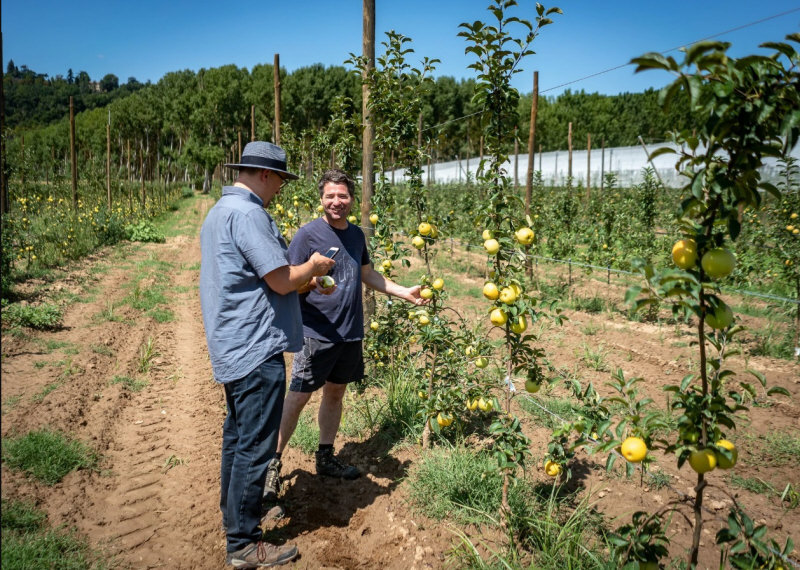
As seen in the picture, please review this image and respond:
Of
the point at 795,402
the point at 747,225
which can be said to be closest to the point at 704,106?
the point at 795,402

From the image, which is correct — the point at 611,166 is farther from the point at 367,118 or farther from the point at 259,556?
the point at 259,556

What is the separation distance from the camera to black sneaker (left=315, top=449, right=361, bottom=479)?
3.23 m

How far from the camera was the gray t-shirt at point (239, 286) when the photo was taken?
2.24 metres

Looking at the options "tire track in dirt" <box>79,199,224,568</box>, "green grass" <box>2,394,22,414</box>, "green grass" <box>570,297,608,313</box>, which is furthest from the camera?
"green grass" <box>570,297,608,313</box>

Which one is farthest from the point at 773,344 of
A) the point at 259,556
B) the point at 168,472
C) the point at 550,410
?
the point at 168,472

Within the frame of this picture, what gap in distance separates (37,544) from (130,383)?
246 cm

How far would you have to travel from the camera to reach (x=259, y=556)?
2.39 meters

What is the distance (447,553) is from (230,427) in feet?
4.02

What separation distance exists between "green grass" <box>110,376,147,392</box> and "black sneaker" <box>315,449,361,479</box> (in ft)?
7.64

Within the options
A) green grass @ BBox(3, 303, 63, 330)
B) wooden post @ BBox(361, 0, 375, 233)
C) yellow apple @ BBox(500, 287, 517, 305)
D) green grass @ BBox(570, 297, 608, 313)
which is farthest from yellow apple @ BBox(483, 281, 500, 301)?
green grass @ BBox(3, 303, 63, 330)

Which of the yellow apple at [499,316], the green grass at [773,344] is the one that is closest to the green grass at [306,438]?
the yellow apple at [499,316]

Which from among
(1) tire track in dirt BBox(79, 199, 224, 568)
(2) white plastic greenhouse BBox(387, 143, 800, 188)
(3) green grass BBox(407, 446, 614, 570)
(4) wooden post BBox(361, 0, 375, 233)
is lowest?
(1) tire track in dirt BBox(79, 199, 224, 568)

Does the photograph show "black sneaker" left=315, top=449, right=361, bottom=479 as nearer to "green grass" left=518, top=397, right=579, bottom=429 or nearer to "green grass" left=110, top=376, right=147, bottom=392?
"green grass" left=518, top=397, right=579, bottom=429

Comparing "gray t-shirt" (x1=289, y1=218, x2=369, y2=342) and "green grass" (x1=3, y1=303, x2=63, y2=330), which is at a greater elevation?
"gray t-shirt" (x1=289, y1=218, x2=369, y2=342)
